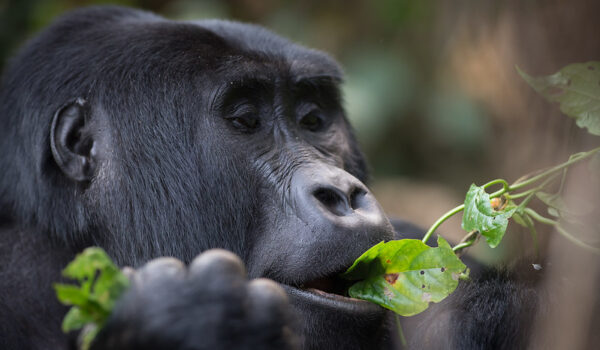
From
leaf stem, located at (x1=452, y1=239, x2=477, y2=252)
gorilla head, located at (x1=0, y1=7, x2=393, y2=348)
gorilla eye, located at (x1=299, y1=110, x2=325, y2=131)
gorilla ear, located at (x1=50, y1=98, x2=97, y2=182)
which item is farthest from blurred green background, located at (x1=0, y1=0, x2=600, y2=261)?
gorilla ear, located at (x1=50, y1=98, x2=97, y2=182)

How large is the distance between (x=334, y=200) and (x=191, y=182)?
0.64 metres

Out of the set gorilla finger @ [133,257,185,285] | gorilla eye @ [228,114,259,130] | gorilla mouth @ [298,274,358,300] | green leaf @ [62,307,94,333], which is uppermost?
gorilla eye @ [228,114,259,130]

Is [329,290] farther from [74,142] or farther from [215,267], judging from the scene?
[74,142]

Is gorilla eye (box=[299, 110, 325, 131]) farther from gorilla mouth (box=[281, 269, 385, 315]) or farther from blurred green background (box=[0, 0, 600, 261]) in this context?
blurred green background (box=[0, 0, 600, 261])

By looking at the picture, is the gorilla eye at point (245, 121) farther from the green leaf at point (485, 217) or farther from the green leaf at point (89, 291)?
the green leaf at point (89, 291)

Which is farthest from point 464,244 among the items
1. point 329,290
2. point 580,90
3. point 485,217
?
point 580,90

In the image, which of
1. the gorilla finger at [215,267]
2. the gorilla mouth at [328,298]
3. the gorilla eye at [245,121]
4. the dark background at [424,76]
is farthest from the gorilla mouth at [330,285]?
the dark background at [424,76]

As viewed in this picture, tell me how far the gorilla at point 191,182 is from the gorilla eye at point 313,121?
0.01m

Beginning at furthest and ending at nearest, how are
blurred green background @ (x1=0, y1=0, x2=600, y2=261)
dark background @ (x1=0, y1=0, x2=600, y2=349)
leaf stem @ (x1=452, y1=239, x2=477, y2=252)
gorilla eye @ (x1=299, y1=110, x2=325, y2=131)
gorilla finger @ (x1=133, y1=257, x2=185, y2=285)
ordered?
blurred green background @ (x1=0, y1=0, x2=600, y2=261)
dark background @ (x1=0, y1=0, x2=600, y2=349)
gorilla eye @ (x1=299, y1=110, x2=325, y2=131)
leaf stem @ (x1=452, y1=239, x2=477, y2=252)
gorilla finger @ (x1=133, y1=257, x2=185, y2=285)

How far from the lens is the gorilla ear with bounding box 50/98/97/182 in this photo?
288cm

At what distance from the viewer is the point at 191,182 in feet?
9.27

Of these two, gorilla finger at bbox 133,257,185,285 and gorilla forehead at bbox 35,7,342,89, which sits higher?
gorilla forehead at bbox 35,7,342,89

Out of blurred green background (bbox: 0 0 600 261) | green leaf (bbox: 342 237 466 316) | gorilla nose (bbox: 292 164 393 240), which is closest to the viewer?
green leaf (bbox: 342 237 466 316)

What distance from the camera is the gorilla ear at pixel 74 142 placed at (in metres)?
2.88
